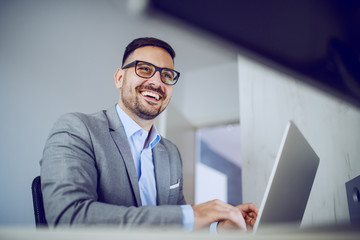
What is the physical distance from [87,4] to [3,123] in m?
1.07

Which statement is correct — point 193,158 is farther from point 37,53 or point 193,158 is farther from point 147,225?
point 147,225

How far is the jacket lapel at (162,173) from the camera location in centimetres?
136

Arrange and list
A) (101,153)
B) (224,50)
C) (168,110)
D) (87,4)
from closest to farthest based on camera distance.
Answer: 1. (224,50)
2. (101,153)
3. (87,4)
4. (168,110)

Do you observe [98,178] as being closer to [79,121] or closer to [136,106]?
[79,121]

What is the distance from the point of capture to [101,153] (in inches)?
41.8

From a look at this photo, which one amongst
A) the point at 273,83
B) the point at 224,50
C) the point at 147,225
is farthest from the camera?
the point at 273,83

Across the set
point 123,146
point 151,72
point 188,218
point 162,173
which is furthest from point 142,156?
point 188,218

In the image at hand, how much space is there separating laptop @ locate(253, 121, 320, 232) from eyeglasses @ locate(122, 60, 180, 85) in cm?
87

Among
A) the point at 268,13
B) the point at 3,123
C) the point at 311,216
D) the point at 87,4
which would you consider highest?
the point at 87,4

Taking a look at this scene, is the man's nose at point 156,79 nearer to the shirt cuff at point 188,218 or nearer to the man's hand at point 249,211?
the man's hand at point 249,211

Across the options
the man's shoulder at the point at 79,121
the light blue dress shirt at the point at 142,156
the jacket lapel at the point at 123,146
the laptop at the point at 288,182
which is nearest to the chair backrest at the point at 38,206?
the man's shoulder at the point at 79,121

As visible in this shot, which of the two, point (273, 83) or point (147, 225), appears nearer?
point (147, 225)

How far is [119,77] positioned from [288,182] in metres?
1.22

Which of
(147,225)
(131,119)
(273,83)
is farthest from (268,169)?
(147,225)
